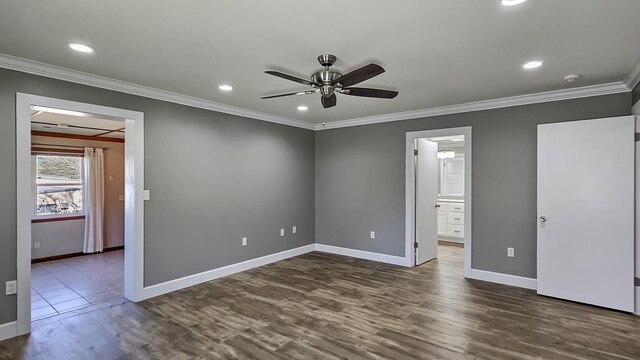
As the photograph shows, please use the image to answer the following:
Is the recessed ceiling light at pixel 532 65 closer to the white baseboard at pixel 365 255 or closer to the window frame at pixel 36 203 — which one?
the white baseboard at pixel 365 255

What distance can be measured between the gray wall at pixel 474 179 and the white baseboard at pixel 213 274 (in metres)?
0.90

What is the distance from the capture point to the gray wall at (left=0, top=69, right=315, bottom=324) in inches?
114

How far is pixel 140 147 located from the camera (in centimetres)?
374

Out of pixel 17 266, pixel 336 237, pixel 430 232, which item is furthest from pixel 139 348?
pixel 430 232

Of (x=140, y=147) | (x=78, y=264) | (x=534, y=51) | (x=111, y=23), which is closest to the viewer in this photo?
(x=111, y=23)

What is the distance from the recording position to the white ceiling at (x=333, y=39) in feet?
6.58

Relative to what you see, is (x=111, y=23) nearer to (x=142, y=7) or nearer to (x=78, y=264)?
(x=142, y=7)

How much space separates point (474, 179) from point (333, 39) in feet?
10.3

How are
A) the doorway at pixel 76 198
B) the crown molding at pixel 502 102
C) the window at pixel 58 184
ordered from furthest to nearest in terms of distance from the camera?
the window at pixel 58 184, the doorway at pixel 76 198, the crown molding at pixel 502 102

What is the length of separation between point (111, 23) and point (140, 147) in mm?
1815

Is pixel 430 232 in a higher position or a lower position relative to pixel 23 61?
lower

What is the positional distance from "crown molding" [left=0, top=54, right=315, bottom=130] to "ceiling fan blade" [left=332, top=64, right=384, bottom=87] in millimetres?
2307

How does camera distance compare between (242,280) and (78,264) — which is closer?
(242,280)

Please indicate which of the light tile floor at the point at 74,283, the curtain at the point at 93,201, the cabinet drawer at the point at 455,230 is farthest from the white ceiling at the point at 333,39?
the cabinet drawer at the point at 455,230
